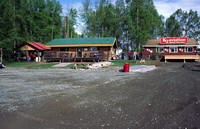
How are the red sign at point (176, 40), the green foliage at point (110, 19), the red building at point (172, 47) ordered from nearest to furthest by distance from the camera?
1. the red building at point (172, 47)
2. the red sign at point (176, 40)
3. the green foliage at point (110, 19)

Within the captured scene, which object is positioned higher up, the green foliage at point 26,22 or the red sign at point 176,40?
the green foliage at point 26,22

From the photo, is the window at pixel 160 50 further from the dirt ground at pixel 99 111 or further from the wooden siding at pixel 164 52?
the dirt ground at pixel 99 111

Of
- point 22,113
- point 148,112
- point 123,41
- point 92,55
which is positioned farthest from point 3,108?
point 123,41

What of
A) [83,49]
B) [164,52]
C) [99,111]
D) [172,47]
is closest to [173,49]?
[172,47]

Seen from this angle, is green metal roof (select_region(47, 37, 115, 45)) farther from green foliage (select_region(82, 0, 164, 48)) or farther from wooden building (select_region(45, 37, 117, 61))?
green foliage (select_region(82, 0, 164, 48))

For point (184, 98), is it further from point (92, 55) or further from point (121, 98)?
point (92, 55)

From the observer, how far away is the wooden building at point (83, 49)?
90.2 feet

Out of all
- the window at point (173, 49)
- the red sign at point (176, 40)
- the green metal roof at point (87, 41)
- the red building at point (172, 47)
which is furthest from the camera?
the window at point (173, 49)

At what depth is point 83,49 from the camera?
1220 inches

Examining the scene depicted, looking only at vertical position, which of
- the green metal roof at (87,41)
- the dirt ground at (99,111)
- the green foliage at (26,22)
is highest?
the green foliage at (26,22)

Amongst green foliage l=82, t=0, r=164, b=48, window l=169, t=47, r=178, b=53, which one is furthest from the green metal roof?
green foliage l=82, t=0, r=164, b=48

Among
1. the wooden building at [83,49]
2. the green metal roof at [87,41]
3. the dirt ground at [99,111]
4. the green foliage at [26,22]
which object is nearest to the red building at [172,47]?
the green metal roof at [87,41]

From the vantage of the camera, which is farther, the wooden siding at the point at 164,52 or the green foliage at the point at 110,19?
the green foliage at the point at 110,19

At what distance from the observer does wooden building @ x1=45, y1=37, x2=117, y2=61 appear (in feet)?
90.2
